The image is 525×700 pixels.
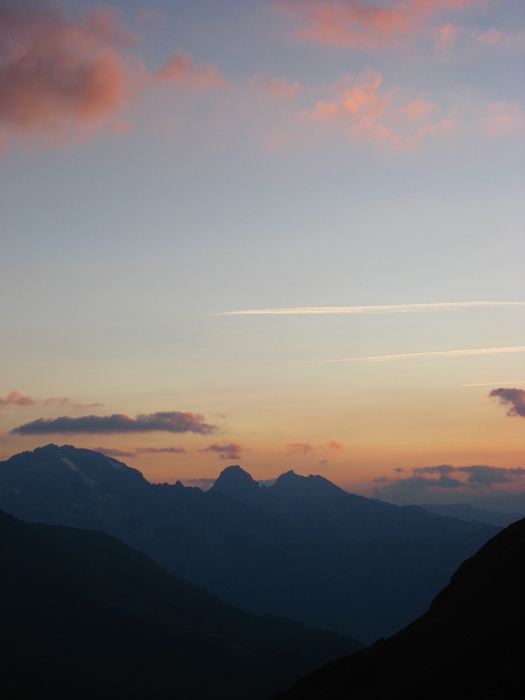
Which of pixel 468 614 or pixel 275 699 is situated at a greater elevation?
pixel 468 614

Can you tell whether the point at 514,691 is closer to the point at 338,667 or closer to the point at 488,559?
the point at 488,559

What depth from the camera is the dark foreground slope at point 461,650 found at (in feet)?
263

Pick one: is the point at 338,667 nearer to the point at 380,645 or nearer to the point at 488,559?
the point at 380,645

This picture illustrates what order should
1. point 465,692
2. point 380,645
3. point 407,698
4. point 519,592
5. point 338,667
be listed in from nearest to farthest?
point 465,692 < point 407,698 < point 519,592 < point 380,645 < point 338,667

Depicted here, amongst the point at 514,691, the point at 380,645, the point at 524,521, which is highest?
the point at 524,521

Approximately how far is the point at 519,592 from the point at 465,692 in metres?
25.2

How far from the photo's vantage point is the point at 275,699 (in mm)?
130125

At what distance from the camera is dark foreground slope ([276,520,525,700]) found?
3157 inches

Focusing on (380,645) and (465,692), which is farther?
(380,645)

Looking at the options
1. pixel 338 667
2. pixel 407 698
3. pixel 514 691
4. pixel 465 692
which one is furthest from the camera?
pixel 338 667

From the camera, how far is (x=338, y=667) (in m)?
128

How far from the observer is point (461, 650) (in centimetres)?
9031

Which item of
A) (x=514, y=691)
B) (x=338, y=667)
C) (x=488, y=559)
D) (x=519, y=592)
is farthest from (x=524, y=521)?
(x=514, y=691)

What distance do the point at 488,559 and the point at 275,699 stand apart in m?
48.4
